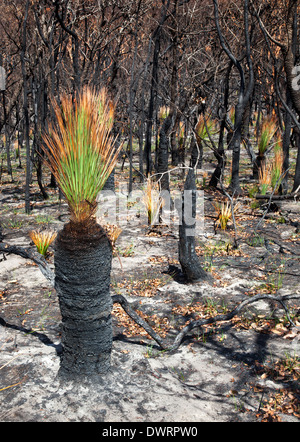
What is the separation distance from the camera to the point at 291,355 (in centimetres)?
305

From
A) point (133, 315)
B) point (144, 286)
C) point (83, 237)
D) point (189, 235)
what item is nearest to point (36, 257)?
point (133, 315)

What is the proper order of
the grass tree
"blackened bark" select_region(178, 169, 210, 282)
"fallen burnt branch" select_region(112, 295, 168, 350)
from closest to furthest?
the grass tree < "fallen burnt branch" select_region(112, 295, 168, 350) < "blackened bark" select_region(178, 169, 210, 282)

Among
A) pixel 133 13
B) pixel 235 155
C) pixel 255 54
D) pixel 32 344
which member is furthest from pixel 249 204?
pixel 32 344

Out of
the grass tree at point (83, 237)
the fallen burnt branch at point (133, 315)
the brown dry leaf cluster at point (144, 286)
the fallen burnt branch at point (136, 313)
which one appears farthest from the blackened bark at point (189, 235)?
the grass tree at point (83, 237)

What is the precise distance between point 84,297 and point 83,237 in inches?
13.8

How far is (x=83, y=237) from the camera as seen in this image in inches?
91.1

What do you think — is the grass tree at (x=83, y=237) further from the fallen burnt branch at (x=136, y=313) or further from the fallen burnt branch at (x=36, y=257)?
the fallen burnt branch at (x=36, y=257)

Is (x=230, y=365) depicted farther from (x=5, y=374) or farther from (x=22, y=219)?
(x=22, y=219)

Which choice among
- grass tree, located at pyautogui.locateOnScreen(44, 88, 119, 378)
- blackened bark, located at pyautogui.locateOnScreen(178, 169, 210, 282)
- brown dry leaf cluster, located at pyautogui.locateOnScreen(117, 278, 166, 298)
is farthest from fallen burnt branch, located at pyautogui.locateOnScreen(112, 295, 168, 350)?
blackened bark, located at pyautogui.locateOnScreen(178, 169, 210, 282)

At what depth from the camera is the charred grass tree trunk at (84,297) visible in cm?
233

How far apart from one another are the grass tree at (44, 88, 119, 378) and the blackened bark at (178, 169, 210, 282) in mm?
1973

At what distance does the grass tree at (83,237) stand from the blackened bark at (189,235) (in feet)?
6.47

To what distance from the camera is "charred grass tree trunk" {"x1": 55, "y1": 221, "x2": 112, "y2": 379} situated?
7.64 ft

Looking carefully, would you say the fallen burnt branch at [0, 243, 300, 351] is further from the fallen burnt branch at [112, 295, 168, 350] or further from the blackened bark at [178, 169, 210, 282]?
the blackened bark at [178, 169, 210, 282]
